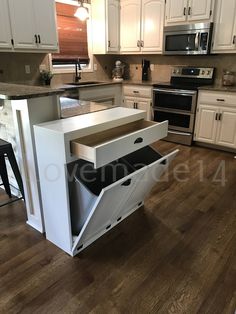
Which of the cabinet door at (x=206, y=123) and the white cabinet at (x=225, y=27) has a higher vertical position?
the white cabinet at (x=225, y=27)

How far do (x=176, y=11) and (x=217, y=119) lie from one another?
172cm

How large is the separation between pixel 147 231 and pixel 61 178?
864 millimetres

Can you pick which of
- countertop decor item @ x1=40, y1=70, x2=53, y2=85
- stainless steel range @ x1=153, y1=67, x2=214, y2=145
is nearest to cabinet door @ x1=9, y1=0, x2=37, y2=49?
countertop decor item @ x1=40, y1=70, x2=53, y2=85

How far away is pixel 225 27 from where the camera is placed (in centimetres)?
327

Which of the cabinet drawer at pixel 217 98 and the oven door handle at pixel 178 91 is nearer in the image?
the cabinet drawer at pixel 217 98

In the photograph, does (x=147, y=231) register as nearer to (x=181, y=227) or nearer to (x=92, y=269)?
(x=181, y=227)

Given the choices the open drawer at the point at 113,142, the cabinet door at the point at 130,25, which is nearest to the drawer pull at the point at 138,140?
the open drawer at the point at 113,142

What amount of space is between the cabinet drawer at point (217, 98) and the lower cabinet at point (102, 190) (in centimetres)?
189

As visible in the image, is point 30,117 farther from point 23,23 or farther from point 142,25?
point 142,25

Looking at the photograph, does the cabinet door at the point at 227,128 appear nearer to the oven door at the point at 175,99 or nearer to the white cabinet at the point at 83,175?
the oven door at the point at 175,99

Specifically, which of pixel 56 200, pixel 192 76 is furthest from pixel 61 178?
pixel 192 76

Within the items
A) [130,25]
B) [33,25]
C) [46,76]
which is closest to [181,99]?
[130,25]

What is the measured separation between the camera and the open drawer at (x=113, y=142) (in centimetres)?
130

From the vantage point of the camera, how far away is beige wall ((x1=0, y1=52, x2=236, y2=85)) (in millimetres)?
3414
